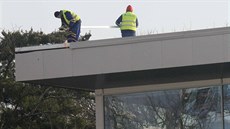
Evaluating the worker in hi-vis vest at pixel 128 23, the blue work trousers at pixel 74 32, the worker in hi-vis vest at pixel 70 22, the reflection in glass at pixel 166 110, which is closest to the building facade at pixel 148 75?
the reflection in glass at pixel 166 110

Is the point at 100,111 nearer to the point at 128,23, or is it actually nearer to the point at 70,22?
the point at 70,22

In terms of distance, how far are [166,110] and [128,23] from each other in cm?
245

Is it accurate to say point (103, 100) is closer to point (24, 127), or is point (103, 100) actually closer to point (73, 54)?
point (73, 54)

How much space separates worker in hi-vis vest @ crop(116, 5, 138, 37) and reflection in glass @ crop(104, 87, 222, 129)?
163 cm

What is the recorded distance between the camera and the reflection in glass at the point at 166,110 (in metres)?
10.2

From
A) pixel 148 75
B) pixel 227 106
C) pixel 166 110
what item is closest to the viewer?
pixel 148 75

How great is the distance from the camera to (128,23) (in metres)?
12.0

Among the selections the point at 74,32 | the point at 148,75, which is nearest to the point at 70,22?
the point at 74,32

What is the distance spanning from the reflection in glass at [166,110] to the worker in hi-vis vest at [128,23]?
163 centimetres

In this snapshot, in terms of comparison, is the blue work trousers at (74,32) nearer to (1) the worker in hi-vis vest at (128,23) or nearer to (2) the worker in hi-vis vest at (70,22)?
(2) the worker in hi-vis vest at (70,22)

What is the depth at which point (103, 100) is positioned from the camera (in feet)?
36.7

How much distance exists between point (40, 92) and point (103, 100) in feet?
52.0

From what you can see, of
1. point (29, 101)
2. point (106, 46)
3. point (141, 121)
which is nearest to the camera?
point (106, 46)

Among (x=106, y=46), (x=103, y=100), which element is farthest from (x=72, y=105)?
(x=106, y=46)
